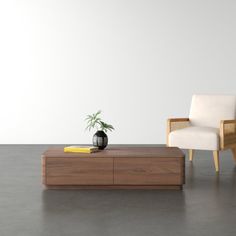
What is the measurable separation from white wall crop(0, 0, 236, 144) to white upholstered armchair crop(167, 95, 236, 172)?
1.65m

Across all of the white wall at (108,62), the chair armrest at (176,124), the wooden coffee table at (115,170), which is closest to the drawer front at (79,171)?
the wooden coffee table at (115,170)

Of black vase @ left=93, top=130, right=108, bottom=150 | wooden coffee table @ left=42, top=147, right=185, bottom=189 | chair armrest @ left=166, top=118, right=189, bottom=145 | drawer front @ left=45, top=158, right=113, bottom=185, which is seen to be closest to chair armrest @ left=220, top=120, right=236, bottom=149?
chair armrest @ left=166, top=118, right=189, bottom=145

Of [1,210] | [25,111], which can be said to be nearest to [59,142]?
[25,111]

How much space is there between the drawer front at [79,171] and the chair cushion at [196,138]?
1.38 metres

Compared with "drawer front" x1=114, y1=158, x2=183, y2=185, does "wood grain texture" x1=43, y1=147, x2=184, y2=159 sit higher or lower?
higher

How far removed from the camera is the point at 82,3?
295 inches

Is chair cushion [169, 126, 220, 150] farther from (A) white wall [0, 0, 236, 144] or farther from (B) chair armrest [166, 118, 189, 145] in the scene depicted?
(A) white wall [0, 0, 236, 144]

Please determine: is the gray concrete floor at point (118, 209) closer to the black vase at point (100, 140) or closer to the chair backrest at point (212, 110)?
the black vase at point (100, 140)

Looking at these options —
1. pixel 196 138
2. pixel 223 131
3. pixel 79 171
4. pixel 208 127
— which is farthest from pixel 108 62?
pixel 79 171

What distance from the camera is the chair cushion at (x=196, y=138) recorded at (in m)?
5.16

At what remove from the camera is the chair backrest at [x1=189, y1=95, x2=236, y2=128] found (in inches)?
227

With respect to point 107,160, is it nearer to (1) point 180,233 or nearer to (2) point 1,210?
(2) point 1,210

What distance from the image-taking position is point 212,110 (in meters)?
5.81

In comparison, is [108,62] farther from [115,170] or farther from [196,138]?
[115,170]
